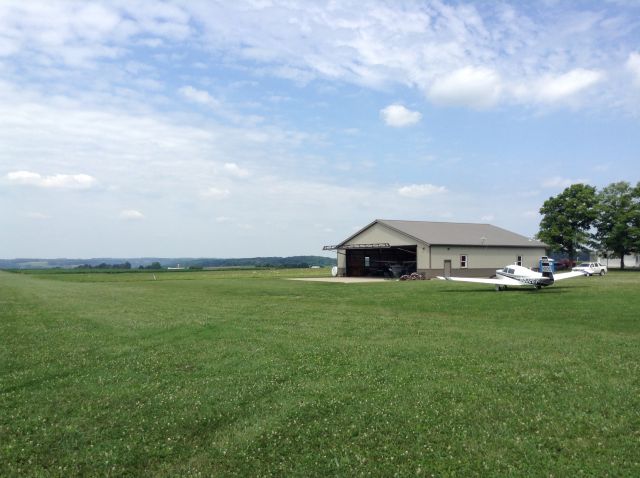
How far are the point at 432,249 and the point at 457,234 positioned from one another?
8.74 metres

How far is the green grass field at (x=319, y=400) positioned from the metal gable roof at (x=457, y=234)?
4114cm

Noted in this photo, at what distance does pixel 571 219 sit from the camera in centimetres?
7856

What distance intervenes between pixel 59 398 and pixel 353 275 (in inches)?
2383

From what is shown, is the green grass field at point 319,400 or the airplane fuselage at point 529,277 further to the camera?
the airplane fuselage at point 529,277

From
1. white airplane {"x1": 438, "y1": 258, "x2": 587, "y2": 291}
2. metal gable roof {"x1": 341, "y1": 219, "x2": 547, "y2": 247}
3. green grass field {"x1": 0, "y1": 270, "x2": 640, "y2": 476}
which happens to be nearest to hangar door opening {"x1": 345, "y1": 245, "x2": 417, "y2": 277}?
metal gable roof {"x1": 341, "y1": 219, "x2": 547, "y2": 247}

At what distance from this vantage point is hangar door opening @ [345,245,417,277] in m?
63.9

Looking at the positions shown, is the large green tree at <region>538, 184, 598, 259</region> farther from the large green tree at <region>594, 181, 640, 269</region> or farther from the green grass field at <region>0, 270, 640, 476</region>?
the green grass field at <region>0, 270, 640, 476</region>

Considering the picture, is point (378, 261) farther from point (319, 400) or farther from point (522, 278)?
point (319, 400)

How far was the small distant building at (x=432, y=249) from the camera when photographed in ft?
188

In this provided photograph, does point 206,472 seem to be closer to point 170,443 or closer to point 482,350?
point 170,443

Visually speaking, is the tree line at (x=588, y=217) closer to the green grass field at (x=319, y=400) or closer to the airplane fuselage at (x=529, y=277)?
the airplane fuselage at (x=529, y=277)

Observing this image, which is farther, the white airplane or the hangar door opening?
the hangar door opening

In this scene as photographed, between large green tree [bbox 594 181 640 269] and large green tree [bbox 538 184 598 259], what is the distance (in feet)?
5.23

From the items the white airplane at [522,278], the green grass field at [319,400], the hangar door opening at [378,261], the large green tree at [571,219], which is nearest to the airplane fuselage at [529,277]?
the white airplane at [522,278]
